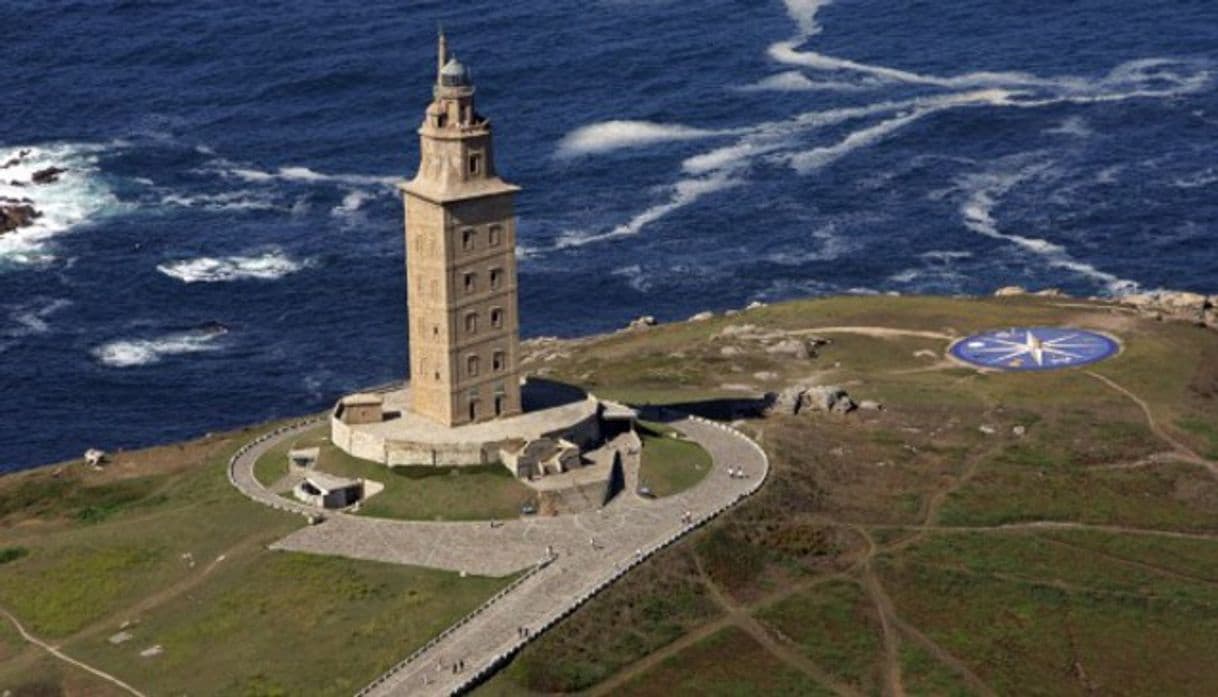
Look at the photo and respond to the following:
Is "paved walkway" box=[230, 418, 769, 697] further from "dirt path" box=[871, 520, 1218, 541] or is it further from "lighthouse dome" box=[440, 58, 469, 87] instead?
"lighthouse dome" box=[440, 58, 469, 87]

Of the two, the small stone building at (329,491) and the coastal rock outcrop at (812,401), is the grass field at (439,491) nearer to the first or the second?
the small stone building at (329,491)

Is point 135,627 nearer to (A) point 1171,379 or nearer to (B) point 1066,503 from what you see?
(B) point 1066,503

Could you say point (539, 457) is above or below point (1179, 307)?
above

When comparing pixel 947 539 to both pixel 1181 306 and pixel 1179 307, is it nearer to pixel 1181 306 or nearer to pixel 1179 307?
pixel 1179 307

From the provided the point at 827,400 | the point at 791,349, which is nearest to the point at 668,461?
the point at 827,400

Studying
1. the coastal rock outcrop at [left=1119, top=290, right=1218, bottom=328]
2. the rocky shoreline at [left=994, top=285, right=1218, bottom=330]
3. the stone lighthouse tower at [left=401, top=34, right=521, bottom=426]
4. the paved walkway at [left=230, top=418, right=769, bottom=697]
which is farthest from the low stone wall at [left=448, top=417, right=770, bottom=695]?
the coastal rock outcrop at [left=1119, top=290, right=1218, bottom=328]

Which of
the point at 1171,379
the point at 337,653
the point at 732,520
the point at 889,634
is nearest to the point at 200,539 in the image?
the point at 337,653

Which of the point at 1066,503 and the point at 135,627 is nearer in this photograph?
the point at 135,627
